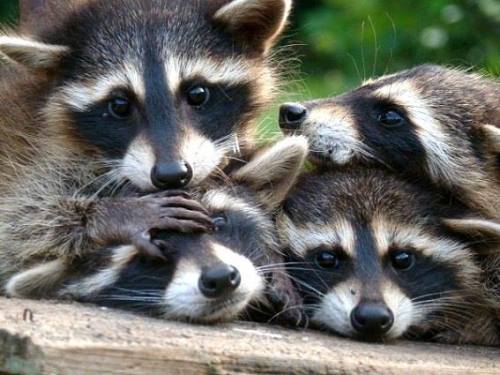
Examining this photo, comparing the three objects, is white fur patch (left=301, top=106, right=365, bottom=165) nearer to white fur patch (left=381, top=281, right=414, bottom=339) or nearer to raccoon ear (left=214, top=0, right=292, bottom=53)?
raccoon ear (left=214, top=0, right=292, bottom=53)

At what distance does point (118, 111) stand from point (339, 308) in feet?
3.87

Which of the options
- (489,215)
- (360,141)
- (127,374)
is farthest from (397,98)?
(127,374)

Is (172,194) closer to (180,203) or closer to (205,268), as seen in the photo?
(180,203)

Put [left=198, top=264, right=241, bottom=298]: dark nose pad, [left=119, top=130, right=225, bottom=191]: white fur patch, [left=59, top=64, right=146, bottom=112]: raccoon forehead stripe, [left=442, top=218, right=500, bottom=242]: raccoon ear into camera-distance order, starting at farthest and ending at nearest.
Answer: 1. [left=59, top=64, right=146, bottom=112]: raccoon forehead stripe
2. [left=442, top=218, right=500, bottom=242]: raccoon ear
3. [left=119, top=130, right=225, bottom=191]: white fur patch
4. [left=198, top=264, right=241, bottom=298]: dark nose pad

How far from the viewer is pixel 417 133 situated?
5344 millimetres

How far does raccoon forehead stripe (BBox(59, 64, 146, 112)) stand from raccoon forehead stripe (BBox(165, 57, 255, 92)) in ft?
0.41

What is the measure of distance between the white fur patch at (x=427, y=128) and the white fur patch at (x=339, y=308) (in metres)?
0.71

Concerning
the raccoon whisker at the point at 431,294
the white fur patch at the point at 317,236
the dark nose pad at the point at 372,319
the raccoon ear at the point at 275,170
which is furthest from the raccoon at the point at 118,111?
the raccoon whisker at the point at 431,294

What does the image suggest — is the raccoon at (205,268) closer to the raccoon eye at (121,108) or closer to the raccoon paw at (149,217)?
the raccoon paw at (149,217)

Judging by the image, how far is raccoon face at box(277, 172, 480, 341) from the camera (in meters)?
4.87

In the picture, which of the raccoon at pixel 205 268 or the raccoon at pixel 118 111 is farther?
the raccoon at pixel 118 111

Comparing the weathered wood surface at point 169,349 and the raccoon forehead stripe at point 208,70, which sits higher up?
the raccoon forehead stripe at point 208,70

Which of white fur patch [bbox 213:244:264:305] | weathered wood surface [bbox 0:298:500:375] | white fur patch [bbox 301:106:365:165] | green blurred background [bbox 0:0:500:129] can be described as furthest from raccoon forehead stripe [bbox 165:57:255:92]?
green blurred background [bbox 0:0:500:129]

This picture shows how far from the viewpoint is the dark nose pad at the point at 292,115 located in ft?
17.5
